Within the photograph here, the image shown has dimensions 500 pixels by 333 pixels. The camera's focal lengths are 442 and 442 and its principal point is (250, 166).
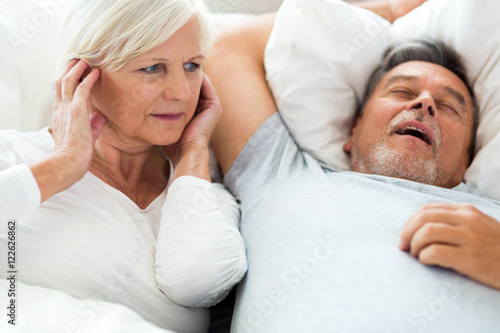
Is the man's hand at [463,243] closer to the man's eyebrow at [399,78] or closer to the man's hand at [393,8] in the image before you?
the man's eyebrow at [399,78]

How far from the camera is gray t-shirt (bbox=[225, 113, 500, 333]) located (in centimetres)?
84

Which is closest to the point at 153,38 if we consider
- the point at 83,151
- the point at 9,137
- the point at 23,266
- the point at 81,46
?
the point at 81,46

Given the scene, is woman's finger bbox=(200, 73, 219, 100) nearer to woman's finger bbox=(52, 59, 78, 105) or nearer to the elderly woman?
the elderly woman

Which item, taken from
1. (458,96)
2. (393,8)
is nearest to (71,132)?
(458,96)

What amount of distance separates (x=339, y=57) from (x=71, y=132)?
0.87m

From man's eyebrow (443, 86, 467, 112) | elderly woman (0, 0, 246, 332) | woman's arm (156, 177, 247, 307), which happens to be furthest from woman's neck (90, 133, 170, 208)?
man's eyebrow (443, 86, 467, 112)

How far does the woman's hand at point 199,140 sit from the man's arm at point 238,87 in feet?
0.22

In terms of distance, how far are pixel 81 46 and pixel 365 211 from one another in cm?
80

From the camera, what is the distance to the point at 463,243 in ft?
2.79

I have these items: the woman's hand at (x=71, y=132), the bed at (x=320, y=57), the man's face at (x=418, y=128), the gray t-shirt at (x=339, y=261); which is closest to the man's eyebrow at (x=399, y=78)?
the man's face at (x=418, y=128)

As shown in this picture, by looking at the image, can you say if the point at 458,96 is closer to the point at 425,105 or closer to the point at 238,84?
the point at 425,105

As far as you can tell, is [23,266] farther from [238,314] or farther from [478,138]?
[478,138]

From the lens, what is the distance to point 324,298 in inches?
35.5

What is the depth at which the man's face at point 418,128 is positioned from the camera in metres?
1.26
